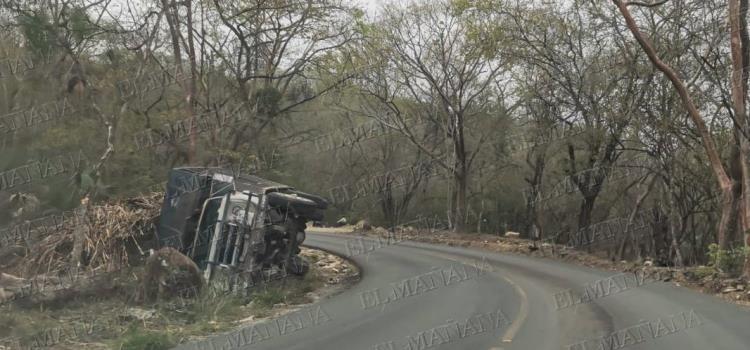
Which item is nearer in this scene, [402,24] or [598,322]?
[598,322]

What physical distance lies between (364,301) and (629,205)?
31.2 meters

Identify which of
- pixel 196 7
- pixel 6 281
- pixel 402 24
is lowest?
pixel 6 281

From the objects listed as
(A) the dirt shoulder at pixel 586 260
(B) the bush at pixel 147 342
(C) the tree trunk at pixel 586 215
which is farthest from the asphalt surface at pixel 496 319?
(C) the tree trunk at pixel 586 215

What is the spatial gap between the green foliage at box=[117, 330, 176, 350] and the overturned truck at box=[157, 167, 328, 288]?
15.5ft

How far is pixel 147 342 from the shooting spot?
29.1ft

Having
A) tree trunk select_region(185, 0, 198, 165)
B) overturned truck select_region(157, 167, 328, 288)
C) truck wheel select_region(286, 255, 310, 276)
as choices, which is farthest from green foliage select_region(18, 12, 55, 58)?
truck wheel select_region(286, 255, 310, 276)

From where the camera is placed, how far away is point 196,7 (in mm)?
24719

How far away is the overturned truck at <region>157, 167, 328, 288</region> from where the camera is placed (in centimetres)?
1434

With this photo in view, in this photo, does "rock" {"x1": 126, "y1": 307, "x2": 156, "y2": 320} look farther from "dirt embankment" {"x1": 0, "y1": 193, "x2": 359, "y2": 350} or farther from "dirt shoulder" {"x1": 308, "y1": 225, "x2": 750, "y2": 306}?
"dirt shoulder" {"x1": 308, "y1": 225, "x2": 750, "y2": 306}

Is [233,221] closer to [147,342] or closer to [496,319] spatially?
[147,342]

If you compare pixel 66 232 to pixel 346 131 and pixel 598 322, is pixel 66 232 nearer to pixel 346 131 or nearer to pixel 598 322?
pixel 598 322

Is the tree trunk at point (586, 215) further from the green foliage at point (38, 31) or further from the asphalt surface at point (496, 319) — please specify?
the green foliage at point (38, 31)

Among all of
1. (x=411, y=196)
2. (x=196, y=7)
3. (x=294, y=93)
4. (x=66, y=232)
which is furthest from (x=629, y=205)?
(x=66, y=232)

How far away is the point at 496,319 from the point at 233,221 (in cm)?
619
